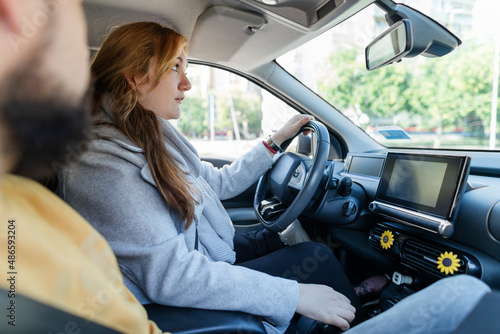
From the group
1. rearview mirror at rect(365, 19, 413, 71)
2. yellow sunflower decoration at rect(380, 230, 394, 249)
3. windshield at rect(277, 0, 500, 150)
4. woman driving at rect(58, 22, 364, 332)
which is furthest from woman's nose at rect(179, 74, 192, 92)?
windshield at rect(277, 0, 500, 150)

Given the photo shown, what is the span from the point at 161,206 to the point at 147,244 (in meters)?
0.12

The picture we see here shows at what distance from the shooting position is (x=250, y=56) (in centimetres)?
217

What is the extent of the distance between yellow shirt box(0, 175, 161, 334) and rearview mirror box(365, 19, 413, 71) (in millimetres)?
1356

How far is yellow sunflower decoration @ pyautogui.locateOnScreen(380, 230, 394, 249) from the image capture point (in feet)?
5.05

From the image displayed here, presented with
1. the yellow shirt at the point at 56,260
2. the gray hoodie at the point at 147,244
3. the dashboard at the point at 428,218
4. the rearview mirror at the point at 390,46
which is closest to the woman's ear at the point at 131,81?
Result: the gray hoodie at the point at 147,244

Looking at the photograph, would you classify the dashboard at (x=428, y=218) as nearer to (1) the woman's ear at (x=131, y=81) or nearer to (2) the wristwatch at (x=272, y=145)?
(2) the wristwatch at (x=272, y=145)

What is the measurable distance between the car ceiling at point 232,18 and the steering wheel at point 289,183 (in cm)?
51

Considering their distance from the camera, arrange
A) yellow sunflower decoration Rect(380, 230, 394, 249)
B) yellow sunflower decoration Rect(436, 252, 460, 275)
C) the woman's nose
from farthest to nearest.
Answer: yellow sunflower decoration Rect(380, 230, 394, 249) < the woman's nose < yellow sunflower decoration Rect(436, 252, 460, 275)

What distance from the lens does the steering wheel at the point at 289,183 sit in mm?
1405

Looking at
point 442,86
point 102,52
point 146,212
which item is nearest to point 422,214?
point 146,212

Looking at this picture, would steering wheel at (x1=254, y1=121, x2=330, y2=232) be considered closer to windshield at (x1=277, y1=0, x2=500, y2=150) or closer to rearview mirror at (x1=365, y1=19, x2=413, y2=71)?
rearview mirror at (x1=365, y1=19, x2=413, y2=71)

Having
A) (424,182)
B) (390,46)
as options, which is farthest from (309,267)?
(390,46)

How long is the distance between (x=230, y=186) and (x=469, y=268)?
1.03 m

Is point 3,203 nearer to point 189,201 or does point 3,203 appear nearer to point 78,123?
point 78,123
